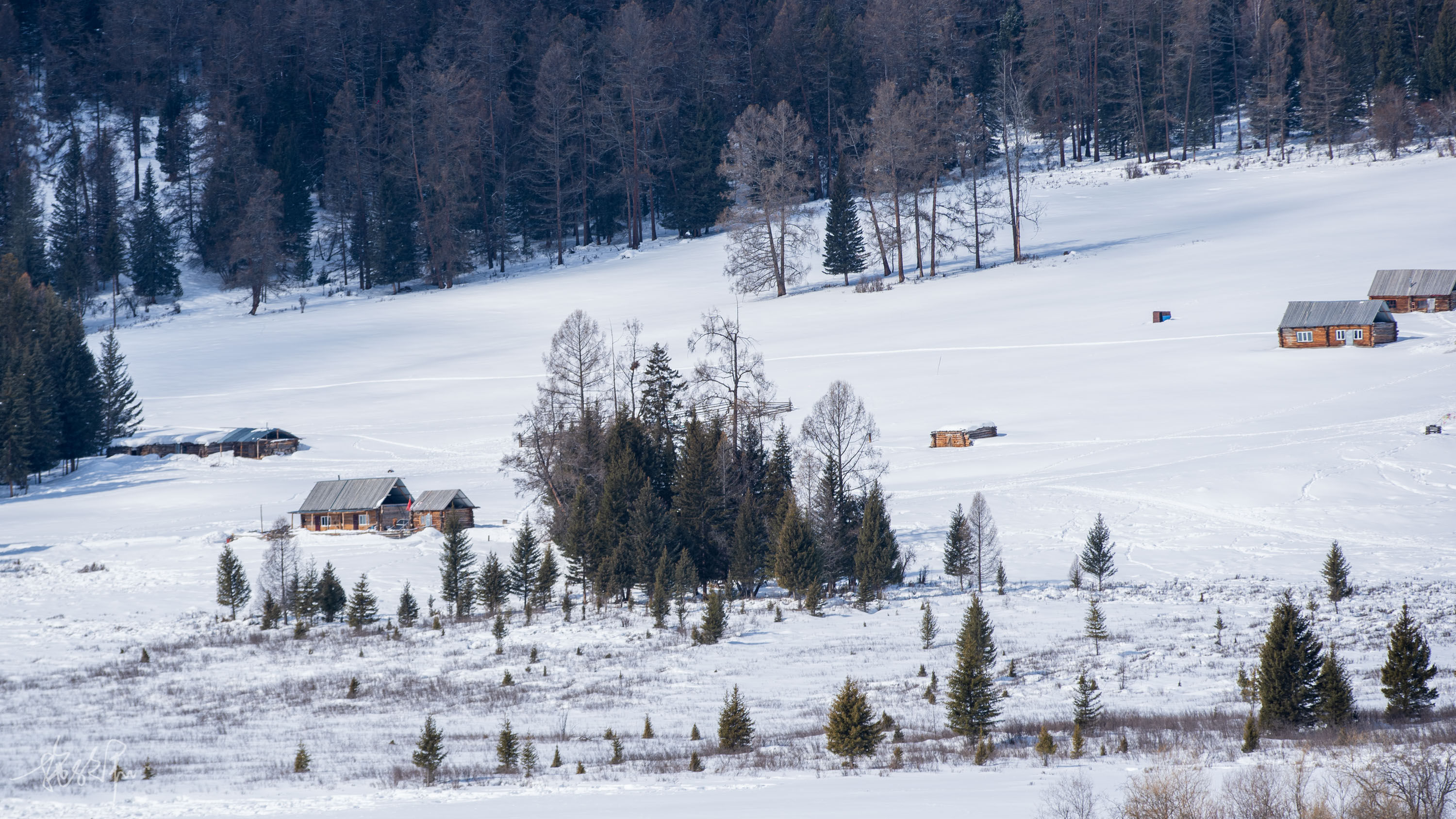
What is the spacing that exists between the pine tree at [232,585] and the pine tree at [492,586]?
7.18 m

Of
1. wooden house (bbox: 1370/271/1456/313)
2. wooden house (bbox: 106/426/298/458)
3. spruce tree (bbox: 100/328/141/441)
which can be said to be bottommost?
wooden house (bbox: 106/426/298/458)

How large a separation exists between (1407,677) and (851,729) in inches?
342

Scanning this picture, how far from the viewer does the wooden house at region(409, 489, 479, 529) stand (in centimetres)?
4412

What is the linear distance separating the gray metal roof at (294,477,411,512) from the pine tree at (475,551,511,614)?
12.3 meters

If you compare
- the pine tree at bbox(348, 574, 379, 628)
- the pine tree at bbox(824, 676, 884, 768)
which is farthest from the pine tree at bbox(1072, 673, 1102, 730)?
the pine tree at bbox(348, 574, 379, 628)

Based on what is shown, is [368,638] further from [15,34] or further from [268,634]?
[15,34]

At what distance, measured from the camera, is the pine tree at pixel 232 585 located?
3500 centimetres

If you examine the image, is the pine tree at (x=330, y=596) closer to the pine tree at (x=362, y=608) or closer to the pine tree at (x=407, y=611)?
the pine tree at (x=362, y=608)

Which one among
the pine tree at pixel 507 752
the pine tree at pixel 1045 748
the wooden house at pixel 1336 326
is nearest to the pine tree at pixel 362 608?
the pine tree at pixel 507 752

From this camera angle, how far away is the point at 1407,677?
17719 mm

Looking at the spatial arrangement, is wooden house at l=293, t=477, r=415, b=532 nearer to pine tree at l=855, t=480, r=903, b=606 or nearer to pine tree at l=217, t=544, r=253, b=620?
pine tree at l=217, t=544, r=253, b=620

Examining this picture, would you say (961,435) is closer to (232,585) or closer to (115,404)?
(232,585)

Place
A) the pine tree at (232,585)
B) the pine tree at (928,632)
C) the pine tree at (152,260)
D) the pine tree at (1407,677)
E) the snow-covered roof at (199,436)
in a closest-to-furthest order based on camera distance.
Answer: the pine tree at (1407,677) → the pine tree at (928,632) → the pine tree at (232,585) → the snow-covered roof at (199,436) → the pine tree at (152,260)

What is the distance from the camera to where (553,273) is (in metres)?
94.1
